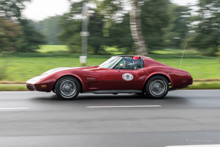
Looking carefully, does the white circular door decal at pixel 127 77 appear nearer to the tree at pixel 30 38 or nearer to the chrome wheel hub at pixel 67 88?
the chrome wheel hub at pixel 67 88

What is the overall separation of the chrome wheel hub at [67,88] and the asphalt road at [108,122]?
27 centimetres

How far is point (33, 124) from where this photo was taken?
5738 millimetres

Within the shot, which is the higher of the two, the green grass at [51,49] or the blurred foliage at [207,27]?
the blurred foliage at [207,27]

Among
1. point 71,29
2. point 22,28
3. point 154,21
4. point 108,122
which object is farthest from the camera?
point 22,28

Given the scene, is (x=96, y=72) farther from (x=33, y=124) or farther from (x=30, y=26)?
(x=30, y=26)

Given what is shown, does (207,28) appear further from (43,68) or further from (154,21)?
(43,68)

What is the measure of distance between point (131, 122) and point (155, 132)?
2.66 ft

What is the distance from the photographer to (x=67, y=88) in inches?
336

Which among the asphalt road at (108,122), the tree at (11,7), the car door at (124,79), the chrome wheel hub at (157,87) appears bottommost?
the asphalt road at (108,122)

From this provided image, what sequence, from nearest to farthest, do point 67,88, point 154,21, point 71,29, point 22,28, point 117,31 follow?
point 67,88
point 154,21
point 117,31
point 71,29
point 22,28

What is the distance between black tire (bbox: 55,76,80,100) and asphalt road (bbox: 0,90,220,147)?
24cm

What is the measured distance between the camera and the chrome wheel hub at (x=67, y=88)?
27.8ft

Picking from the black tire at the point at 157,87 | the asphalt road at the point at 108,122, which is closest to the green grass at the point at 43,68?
the asphalt road at the point at 108,122

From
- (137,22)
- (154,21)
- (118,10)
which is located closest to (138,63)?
(137,22)
